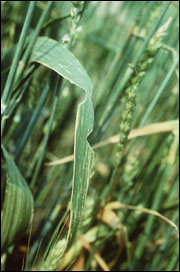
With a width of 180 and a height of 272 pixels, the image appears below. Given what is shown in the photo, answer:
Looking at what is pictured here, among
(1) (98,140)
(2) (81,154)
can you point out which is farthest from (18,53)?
(1) (98,140)

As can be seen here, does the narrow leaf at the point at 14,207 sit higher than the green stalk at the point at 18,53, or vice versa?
the green stalk at the point at 18,53

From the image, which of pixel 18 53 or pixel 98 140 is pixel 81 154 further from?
pixel 98 140

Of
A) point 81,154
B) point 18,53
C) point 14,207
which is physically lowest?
point 14,207

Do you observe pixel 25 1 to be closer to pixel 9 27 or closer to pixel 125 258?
pixel 9 27

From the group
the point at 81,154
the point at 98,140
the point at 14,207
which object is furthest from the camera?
the point at 98,140

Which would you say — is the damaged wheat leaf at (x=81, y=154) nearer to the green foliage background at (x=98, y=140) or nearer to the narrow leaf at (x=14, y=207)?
the green foliage background at (x=98, y=140)

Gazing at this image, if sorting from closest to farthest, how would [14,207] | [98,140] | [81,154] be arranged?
[81,154]
[14,207]
[98,140]

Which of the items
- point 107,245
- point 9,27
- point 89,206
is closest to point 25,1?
point 9,27

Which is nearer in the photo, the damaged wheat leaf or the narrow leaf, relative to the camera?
the damaged wheat leaf

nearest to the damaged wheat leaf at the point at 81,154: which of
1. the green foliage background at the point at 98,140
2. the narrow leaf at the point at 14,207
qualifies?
the green foliage background at the point at 98,140

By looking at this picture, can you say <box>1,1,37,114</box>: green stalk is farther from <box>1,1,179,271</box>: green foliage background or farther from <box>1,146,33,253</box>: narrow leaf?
<box>1,146,33,253</box>: narrow leaf

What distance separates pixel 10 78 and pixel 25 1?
429 millimetres

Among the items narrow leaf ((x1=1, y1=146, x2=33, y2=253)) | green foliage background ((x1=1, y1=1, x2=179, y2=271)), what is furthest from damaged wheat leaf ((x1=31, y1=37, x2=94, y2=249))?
narrow leaf ((x1=1, y1=146, x2=33, y2=253))

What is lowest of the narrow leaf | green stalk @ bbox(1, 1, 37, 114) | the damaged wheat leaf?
the narrow leaf
